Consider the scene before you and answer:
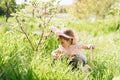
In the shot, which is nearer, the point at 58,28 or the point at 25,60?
the point at 25,60

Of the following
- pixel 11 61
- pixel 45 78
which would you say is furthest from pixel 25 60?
pixel 45 78

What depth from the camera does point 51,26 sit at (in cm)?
490

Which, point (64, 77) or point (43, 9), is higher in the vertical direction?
point (43, 9)

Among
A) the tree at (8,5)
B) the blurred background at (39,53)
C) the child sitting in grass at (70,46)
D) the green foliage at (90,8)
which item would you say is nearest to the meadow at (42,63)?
the blurred background at (39,53)

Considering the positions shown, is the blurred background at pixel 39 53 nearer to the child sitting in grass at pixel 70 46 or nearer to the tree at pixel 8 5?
the child sitting in grass at pixel 70 46

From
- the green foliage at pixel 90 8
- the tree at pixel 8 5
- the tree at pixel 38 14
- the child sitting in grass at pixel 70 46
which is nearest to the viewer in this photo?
the tree at pixel 38 14

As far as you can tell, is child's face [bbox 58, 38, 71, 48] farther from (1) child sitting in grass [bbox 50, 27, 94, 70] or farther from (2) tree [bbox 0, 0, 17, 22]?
(2) tree [bbox 0, 0, 17, 22]

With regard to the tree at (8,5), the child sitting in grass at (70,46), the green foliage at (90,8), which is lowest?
the green foliage at (90,8)

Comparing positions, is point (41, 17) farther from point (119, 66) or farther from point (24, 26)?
point (119, 66)

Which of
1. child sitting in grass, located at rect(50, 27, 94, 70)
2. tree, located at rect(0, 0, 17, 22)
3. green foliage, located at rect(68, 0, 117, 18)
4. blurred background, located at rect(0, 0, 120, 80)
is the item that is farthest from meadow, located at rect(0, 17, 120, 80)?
green foliage, located at rect(68, 0, 117, 18)

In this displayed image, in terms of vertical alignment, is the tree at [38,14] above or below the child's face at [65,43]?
above

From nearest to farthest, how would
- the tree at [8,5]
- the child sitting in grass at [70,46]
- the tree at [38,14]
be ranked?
the tree at [38,14], the child sitting in grass at [70,46], the tree at [8,5]

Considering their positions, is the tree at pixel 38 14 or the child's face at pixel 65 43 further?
the child's face at pixel 65 43

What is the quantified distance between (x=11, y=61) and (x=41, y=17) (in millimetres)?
905
